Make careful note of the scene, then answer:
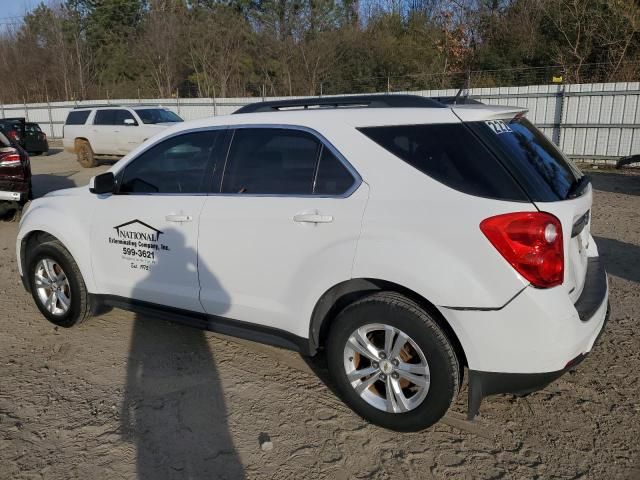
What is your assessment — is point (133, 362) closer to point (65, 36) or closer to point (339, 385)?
point (339, 385)

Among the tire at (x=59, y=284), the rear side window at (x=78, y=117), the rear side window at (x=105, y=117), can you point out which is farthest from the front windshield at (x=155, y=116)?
the tire at (x=59, y=284)

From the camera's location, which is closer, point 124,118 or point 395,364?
point 395,364

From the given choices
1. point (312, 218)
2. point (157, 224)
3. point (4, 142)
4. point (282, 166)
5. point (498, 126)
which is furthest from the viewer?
point (4, 142)

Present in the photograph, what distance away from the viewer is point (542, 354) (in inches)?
97.6

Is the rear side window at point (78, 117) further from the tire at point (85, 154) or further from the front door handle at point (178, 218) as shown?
the front door handle at point (178, 218)

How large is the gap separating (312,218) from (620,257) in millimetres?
4594

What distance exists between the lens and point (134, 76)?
131 ft

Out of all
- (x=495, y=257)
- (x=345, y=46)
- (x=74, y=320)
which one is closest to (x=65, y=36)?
(x=345, y=46)

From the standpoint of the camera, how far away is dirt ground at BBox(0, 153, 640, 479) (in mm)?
2684

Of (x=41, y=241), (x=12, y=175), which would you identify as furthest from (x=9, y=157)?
(x=41, y=241)

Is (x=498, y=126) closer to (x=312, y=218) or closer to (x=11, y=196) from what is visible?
(x=312, y=218)

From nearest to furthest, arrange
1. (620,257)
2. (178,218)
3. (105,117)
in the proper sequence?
(178,218) → (620,257) → (105,117)

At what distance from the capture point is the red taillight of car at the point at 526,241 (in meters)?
2.43

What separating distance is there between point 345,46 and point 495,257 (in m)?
27.3
